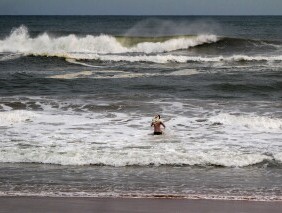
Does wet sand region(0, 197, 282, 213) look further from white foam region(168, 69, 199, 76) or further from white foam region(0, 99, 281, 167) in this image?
white foam region(168, 69, 199, 76)

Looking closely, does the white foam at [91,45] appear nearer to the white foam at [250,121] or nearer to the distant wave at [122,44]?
the distant wave at [122,44]

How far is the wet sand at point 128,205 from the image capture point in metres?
8.55


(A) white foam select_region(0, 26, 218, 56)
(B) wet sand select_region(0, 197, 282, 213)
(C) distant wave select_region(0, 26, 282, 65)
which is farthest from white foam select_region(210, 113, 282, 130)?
(A) white foam select_region(0, 26, 218, 56)

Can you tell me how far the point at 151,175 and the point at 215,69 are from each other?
66.7 feet

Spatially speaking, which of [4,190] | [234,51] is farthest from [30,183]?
[234,51]

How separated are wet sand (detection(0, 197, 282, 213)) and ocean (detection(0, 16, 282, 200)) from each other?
0.38 m

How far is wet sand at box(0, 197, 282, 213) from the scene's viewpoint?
8.55 meters

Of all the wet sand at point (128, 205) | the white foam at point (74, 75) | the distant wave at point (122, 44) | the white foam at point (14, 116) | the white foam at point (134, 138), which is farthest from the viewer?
the distant wave at point (122, 44)

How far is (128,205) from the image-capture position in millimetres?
8805

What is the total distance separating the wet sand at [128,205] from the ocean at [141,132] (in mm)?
379

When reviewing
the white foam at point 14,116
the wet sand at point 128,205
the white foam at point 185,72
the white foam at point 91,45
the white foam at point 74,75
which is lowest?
the wet sand at point 128,205

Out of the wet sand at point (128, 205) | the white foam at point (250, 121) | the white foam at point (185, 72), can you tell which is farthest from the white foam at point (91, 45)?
the wet sand at point (128, 205)

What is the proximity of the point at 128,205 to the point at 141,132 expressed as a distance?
19.6ft

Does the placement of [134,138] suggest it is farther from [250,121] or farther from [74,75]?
[74,75]
